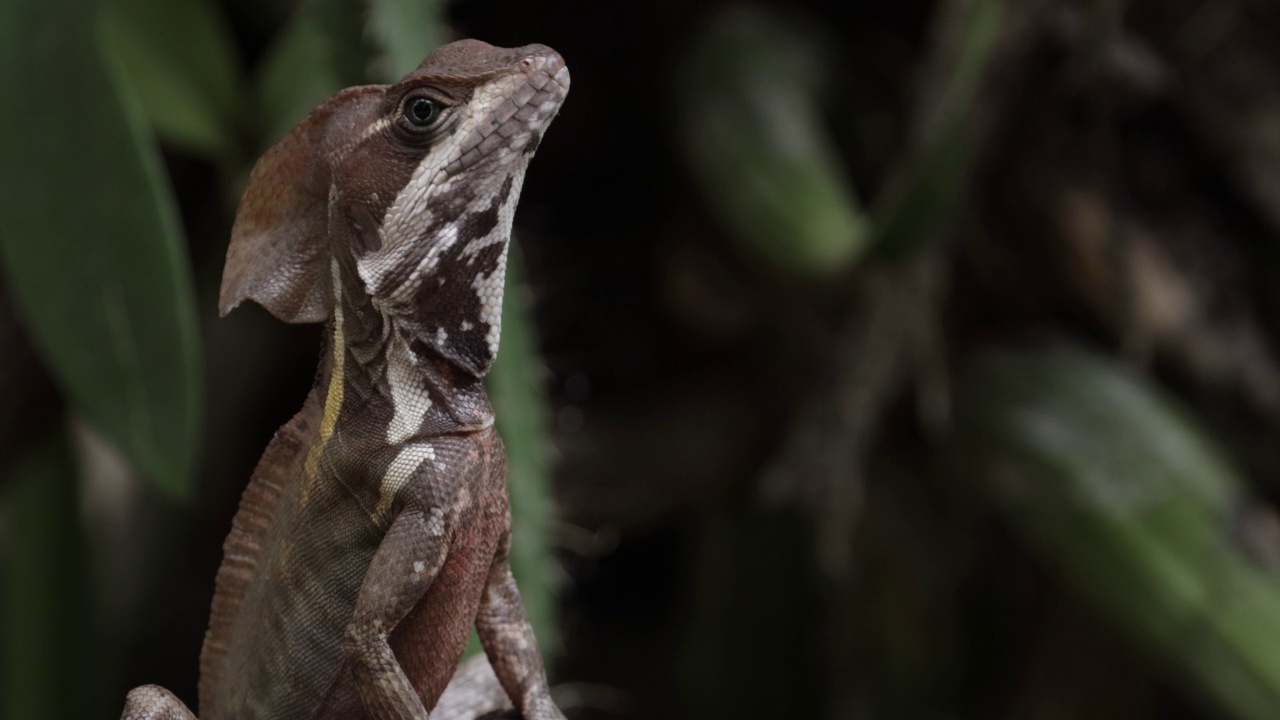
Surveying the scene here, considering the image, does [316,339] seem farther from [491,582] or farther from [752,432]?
[491,582]

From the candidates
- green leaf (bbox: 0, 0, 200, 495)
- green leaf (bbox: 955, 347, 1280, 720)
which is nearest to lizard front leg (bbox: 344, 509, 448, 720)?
green leaf (bbox: 0, 0, 200, 495)

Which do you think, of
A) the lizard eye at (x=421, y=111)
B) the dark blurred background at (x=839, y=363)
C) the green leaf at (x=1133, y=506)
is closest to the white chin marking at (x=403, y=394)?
the lizard eye at (x=421, y=111)

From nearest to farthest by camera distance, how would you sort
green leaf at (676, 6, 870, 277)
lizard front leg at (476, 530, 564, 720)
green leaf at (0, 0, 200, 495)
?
1. lizard front leg at (476, 530, 564, 720)
2. green leaf at (0, 0, 200, 495)
3. green leaf at (676, 6, 870, 277)

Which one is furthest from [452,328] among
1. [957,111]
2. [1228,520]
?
[1228,520]

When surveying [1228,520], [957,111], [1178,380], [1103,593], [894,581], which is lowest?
[894,581]

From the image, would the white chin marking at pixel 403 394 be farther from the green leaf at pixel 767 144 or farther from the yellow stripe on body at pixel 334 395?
the green leaf at pixel 767 144

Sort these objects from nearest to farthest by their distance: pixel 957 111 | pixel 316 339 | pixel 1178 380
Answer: pixel 957 111 < pixel 316 339 < pixel 1178 380

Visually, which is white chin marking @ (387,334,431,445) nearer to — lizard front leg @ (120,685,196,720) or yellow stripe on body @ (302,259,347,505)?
yellow stripe on body @ (302,259,347,505)
